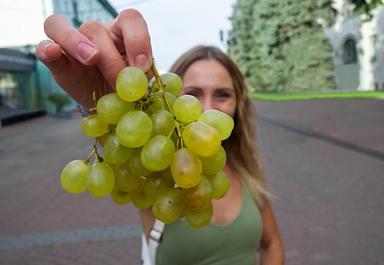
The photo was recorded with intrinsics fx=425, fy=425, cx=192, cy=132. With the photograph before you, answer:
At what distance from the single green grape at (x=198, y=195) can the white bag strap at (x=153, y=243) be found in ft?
3.28

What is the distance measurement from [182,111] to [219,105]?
132 centimetres

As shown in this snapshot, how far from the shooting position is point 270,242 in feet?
6.98

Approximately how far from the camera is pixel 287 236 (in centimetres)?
514

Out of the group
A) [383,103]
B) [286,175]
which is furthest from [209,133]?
[383,103]

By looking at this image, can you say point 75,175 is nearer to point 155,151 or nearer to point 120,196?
point 120,196

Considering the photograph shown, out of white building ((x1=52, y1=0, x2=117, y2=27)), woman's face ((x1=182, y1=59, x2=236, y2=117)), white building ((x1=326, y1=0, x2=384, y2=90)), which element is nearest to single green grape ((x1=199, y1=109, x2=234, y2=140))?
woman's face ((x1=182, y1=59, x2=236, y2=117))

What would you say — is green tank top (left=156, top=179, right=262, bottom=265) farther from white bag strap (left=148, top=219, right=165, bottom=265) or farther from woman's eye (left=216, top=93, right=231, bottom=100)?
woman's eye (left=216, top=93, right=231, bottom=100)

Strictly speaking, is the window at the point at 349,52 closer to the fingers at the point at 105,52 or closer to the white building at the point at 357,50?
the white building at the point at 357,50

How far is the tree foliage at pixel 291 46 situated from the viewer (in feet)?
111

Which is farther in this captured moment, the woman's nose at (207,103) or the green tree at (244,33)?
the green tree at (244,33)

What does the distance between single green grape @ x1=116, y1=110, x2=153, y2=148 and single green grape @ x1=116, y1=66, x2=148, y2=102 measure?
0.10ft

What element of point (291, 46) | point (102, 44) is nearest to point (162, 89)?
point (102, 44)

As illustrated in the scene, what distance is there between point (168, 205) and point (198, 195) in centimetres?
6

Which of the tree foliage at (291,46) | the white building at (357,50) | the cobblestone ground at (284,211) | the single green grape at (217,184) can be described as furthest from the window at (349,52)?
the single green grape at (217,184)
